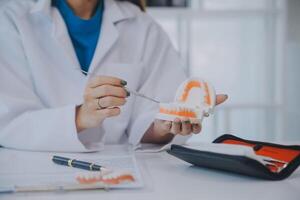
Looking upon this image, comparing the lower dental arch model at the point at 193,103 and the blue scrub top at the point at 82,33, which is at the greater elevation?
the blue scrub top at the point at 82,33

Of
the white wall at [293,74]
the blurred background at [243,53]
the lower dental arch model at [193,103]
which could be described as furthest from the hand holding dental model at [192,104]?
the white wall at [293,74]

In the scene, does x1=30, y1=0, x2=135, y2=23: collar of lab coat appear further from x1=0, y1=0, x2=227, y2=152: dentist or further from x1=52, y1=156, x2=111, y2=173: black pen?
x1=52, y1=156, x2=111, y2=173: black pen

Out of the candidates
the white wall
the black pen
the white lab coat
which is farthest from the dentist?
the white wall

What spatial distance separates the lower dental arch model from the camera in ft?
2.70

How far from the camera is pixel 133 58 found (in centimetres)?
121

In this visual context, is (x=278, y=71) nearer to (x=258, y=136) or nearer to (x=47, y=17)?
(x=258, y=136)

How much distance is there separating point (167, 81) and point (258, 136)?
1370mm

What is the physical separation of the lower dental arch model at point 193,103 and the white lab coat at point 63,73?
21 centimetres

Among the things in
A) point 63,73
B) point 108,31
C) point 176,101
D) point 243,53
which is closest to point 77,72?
point 63,73

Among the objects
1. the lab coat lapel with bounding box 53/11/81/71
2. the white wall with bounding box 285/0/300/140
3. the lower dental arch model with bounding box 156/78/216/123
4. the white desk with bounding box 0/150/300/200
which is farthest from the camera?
the white wall with bounding box 285/0/300/140

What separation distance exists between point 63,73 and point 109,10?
9.7 inches

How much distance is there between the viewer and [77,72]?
43.2 inches

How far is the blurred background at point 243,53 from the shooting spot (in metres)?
2.25

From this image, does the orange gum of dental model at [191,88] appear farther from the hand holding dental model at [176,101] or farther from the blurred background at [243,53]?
the blurred background at [243,53]
